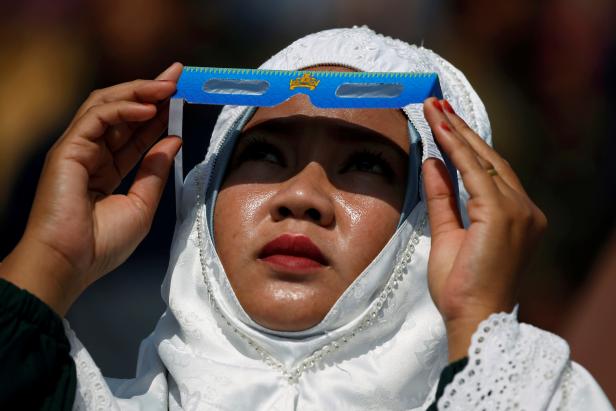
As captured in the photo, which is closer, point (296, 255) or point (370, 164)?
point (296, 255)

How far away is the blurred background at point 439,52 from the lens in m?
4.07

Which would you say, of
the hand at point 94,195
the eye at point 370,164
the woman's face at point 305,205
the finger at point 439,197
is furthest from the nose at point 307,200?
the hand at point 94,195

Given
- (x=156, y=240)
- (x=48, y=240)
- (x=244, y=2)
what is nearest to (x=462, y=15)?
(x=244, y=2)

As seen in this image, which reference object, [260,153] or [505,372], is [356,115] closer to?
[260,153]

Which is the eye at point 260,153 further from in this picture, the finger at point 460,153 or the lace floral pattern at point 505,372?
the lace floral pattern at point 505,372

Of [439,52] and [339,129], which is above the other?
[339,129]

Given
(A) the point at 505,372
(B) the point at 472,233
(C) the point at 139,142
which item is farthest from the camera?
(C) the point at 139,142

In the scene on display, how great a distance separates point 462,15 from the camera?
4.37 meters

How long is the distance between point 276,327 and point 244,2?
88.6 inches

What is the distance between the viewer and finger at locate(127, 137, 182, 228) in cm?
257

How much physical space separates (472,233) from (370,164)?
0.50 meters

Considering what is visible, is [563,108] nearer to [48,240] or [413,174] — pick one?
[413,174]

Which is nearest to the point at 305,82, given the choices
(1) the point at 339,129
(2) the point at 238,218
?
(1) the point at 339,129

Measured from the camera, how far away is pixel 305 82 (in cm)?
249
